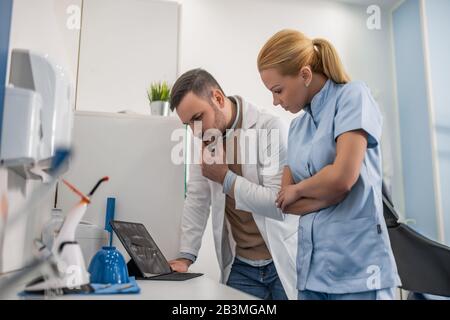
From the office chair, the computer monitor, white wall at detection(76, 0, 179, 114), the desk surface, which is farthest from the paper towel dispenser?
white wall at detection(76, 0, 179, 114)

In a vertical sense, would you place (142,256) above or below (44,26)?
below

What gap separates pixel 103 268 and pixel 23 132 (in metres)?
0.28

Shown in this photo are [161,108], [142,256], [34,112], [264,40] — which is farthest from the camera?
[264,40]

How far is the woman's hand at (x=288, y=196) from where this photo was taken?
0.88m

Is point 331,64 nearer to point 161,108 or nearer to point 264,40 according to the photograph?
point 161,108

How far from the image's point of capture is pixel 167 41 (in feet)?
6.57

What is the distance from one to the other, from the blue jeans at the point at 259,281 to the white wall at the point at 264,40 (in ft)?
2.34

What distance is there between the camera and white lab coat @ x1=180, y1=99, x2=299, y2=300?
106cm

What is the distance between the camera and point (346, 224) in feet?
2.58

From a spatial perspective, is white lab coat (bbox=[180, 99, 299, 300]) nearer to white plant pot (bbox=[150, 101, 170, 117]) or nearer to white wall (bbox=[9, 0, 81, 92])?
white plant pot (bbox=[150, 101, 170, 117])

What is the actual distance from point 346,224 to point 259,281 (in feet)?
1.42

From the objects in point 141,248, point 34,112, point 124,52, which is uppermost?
point 124,52

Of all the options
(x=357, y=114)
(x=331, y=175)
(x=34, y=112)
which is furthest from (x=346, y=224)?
(x=34, y=112)
